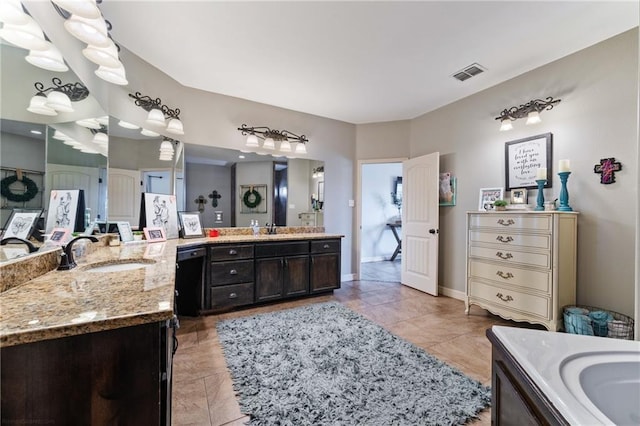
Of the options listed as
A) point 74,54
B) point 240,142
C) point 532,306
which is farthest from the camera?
point 240,142

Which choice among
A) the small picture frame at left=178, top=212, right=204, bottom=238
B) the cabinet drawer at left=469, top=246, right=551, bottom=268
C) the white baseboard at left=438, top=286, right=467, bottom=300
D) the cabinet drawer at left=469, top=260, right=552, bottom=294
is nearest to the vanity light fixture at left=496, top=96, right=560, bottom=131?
the cabinet drawer at left=469, top=246, right=551, bottom=268

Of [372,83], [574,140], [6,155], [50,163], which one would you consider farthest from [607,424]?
[372,83]

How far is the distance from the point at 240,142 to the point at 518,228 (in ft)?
10.7

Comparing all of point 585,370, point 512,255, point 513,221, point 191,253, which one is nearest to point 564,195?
point 513,221

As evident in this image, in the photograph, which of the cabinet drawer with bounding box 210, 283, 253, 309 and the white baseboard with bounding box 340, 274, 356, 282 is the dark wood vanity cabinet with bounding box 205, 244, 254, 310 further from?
the white baseboard with bounding box 340, 274, 356, 282

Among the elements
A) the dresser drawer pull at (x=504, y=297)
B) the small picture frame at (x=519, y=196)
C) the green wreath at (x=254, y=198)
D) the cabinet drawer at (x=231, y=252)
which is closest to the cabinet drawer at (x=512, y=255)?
the dresser drawer pull at (x=504, y=297)

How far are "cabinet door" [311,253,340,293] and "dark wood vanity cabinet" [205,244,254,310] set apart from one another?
81 centimetres

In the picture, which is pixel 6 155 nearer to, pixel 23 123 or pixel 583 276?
pixel 23 123

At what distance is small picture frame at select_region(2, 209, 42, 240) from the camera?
107cm

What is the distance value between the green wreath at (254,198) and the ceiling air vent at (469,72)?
8.96 ft

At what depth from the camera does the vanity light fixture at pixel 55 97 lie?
1195 millimetres

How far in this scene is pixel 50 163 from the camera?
1319 millimetres

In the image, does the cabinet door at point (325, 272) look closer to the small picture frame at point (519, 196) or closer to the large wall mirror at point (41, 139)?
the small picture frame at point (519, 196)

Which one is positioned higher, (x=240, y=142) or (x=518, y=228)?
(x=240, y=142)
